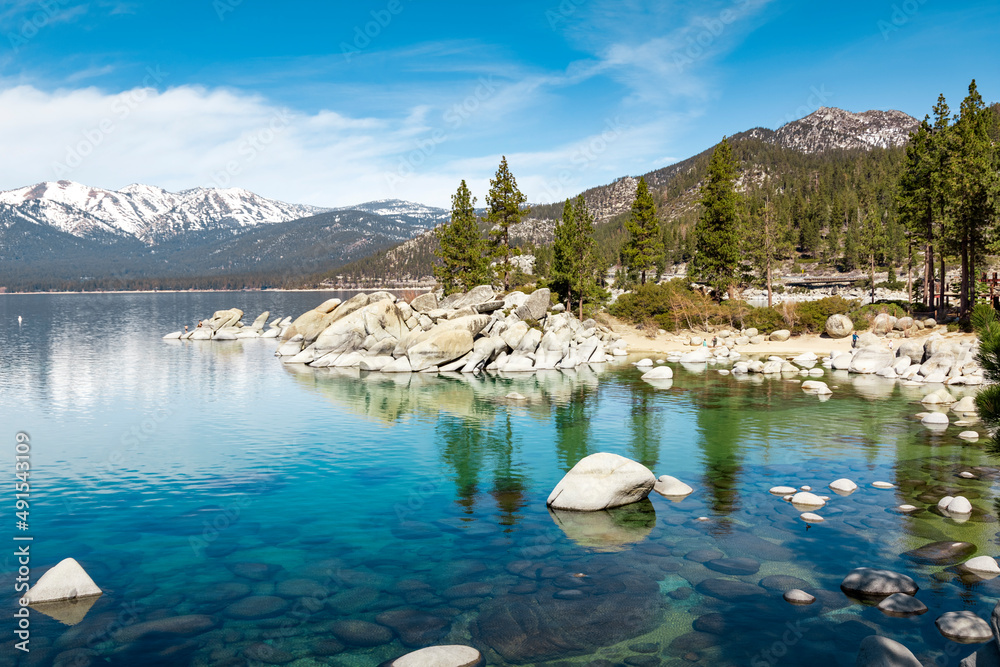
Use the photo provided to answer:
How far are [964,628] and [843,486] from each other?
986 cm

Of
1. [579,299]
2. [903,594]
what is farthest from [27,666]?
[579,299]

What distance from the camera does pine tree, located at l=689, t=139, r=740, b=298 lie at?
7894cm

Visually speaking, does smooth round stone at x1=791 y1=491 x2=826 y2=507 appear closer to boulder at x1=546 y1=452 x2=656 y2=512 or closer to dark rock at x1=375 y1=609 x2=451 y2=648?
boulder at x1=546 y1=452 x2=656 y2=512

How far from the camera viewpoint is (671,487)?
70.7 ft

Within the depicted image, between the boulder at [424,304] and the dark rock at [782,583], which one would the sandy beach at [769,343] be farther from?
the dark rock at [782,583]

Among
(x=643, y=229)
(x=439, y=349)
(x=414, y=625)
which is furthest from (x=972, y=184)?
(x=414, y=625)

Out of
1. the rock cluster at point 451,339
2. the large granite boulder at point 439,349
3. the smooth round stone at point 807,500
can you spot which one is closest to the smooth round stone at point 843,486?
the smooth round stone at point 807,500

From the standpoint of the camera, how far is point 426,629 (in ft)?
41.0

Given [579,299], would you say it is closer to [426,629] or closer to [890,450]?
[890,450]

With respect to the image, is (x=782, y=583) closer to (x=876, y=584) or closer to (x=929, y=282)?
(x=876, y=584)

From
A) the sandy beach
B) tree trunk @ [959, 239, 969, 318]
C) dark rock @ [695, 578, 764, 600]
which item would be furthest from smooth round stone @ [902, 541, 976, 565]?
tree trunk @ [959, 239, 969, 318]

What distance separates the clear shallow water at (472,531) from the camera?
12.1 meters

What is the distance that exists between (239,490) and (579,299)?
189 feet

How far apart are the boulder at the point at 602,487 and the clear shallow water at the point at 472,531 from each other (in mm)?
599
